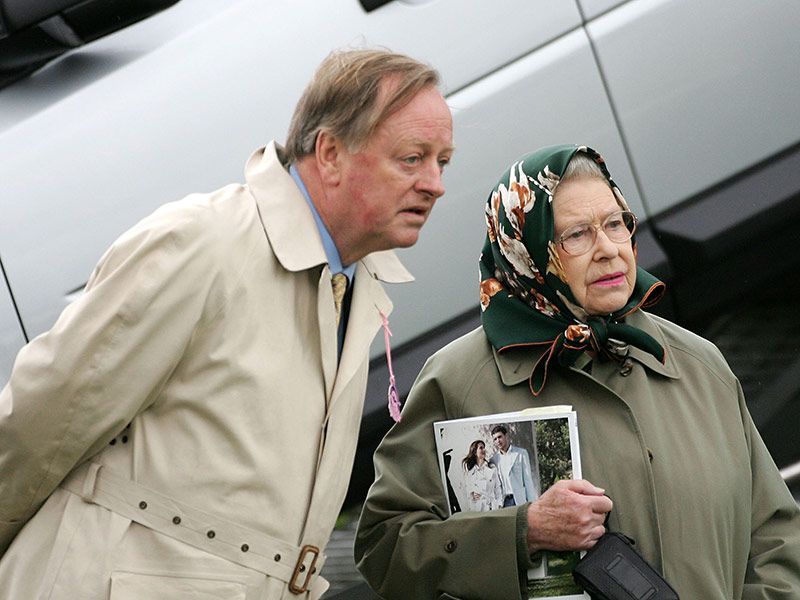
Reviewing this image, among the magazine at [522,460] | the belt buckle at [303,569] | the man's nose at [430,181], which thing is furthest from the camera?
the magazine at [522,460]

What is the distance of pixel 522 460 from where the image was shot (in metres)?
2.67

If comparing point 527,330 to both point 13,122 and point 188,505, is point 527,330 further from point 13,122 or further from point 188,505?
point 13,122

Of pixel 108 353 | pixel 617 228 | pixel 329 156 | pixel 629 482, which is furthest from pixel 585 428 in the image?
pixel 108 353

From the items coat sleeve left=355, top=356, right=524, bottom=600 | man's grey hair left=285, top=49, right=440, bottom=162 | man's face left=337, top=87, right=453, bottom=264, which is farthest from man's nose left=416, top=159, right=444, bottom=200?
coat sleeve left=355, top=356, right=524, bottom=600

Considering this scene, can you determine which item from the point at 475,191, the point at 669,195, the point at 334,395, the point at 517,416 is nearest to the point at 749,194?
the point at 669,195

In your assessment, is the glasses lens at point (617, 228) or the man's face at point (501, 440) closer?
the man's face at point (501, 440)

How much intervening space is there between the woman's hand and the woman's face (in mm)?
388

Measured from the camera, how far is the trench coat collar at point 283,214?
2.44 m

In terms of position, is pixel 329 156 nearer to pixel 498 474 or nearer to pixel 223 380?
pixel 223 380

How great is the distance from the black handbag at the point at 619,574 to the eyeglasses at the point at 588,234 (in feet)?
1.92

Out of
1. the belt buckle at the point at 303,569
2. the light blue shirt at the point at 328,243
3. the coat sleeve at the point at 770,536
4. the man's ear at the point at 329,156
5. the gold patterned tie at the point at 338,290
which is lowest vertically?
the coat sleeve at the point at 770,536

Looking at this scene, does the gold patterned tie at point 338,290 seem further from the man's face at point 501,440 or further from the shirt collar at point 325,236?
the man's face at point 501,440

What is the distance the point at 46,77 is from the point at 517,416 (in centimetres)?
140

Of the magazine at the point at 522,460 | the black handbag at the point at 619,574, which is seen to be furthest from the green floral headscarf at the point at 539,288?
the black handbag at the point at 619,574
